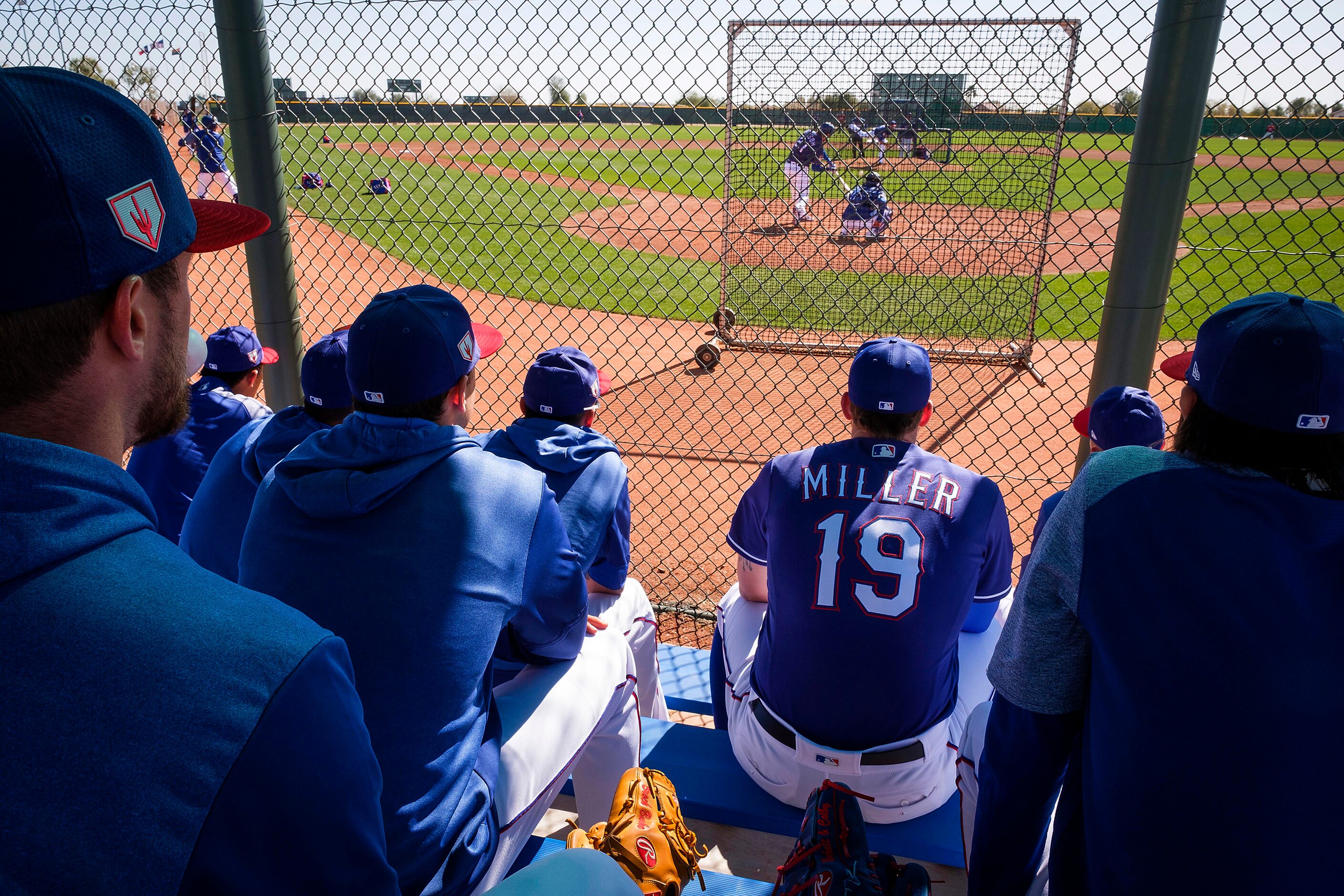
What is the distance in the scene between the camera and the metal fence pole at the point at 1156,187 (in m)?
2.21

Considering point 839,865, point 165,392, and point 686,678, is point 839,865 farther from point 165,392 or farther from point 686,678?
point 686,678

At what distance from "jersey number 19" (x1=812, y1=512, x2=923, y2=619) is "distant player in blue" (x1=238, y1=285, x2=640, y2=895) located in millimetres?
676

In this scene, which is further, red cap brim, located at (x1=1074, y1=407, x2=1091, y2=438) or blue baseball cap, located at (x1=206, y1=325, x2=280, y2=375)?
blue baseball cap, located at (x1=206, y1=325, x2=280, y2=375)

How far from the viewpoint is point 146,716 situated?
0.70 metres

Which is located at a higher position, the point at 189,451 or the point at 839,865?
the point at 189,451

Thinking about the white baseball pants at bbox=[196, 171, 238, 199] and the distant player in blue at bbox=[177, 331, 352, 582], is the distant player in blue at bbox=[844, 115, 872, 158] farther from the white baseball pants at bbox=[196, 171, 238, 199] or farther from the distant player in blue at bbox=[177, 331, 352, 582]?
the white baseball pants at bbox=[196, 171, 238, 199]

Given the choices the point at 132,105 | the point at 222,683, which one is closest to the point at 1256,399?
the point at 222,683

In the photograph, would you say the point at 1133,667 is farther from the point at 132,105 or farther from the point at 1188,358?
the point at 1188,358

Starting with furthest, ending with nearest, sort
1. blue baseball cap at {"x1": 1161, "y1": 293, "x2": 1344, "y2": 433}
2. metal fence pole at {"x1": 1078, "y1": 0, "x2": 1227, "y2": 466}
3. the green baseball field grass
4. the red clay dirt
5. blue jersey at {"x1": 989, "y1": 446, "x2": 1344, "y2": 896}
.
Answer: the green baseball field grass
the red clay dirt
metal fence pole at {"x1": 1078, "y1": 0, "x2": 1227, "y2": 466}
blue baseball cap at {"x1": 1161, "y1": 293, "x2": 1344, "y2": 433}
blue jersey at {"x1": 989, "y1": 446, "x2": 1344, "y2": 896}

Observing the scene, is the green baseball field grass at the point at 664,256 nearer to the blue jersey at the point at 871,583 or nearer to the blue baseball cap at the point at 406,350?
the blue jersey at the point at 871,583

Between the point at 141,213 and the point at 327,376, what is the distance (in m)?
1.87

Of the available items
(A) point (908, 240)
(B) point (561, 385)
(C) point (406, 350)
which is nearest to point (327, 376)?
(B) point (561, 385)

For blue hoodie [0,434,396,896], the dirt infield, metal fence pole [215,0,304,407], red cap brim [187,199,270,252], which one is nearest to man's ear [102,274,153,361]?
blue hoodie [0,434,396,896]

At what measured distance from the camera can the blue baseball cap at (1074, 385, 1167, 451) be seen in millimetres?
2471
